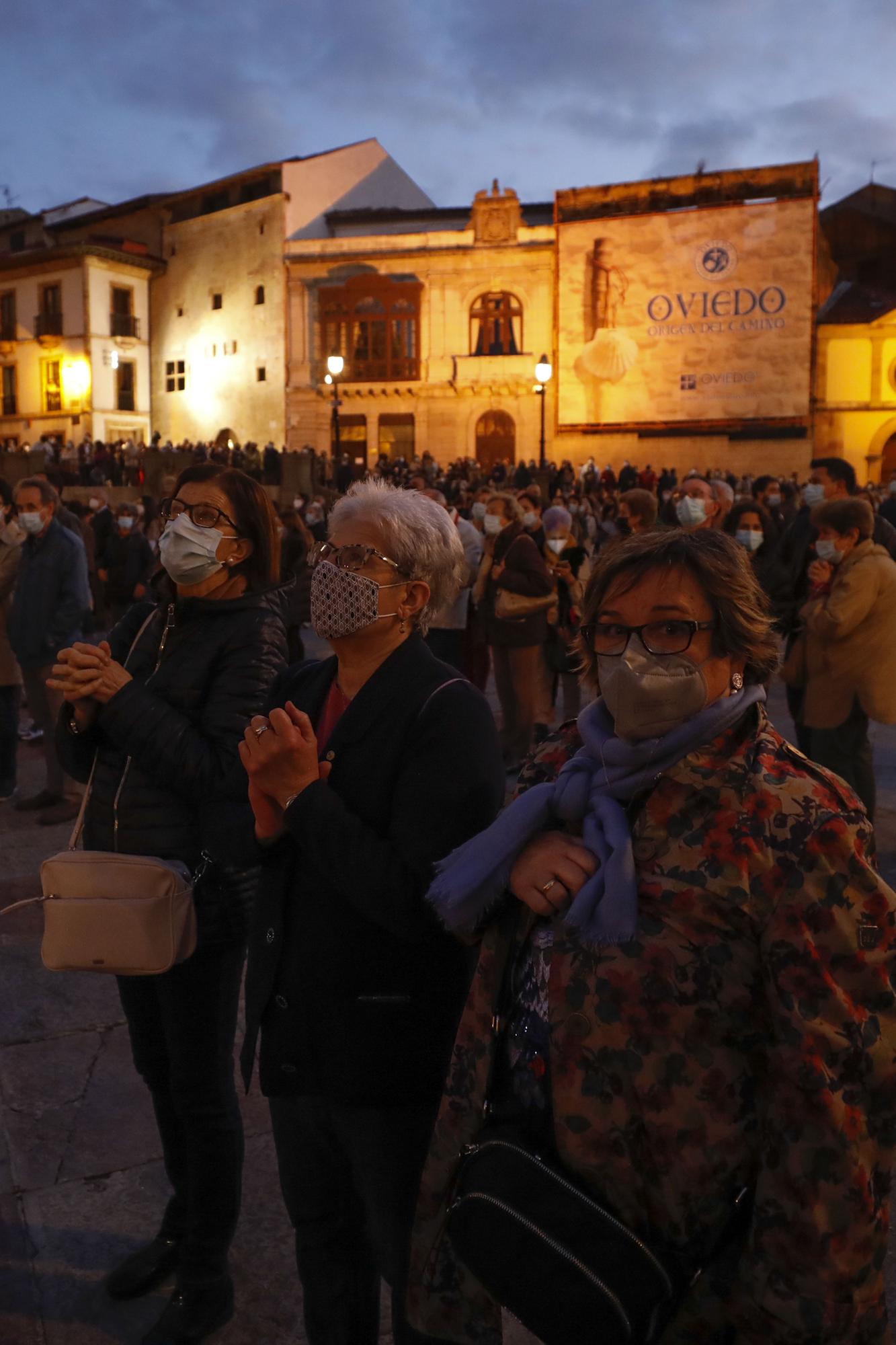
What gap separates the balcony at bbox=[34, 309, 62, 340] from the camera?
40750 millimetres

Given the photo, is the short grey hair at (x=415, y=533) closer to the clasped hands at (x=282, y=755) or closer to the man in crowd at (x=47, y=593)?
the clasped hands at (x=282, y=755)

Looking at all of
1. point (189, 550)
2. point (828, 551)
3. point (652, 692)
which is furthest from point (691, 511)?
point (652, 692)

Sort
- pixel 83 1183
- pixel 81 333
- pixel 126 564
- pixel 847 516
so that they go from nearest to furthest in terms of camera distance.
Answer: pixel 83 1183
pixel 847 516
pixel 126 564
pixel 81 333

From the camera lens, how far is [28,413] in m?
41.9

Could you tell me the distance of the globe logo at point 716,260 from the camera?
32.1 metres

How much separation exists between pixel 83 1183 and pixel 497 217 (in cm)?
3509

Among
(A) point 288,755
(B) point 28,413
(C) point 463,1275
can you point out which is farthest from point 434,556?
(B) point 28,413

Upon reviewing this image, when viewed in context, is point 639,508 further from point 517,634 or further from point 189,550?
point 189,550

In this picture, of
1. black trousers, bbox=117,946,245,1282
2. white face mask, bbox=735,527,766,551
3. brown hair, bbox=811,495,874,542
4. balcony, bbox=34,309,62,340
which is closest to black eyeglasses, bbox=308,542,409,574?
black trousers, bbox=117,946,245,1282

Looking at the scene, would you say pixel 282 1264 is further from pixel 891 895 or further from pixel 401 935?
pixel 891 895

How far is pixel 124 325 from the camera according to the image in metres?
41.6

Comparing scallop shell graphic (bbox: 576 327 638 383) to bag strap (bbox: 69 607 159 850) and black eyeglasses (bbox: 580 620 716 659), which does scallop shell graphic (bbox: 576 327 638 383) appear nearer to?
bag strap (bbox: 69 607 159 850)

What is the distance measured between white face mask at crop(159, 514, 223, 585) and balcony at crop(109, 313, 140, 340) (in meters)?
41.9

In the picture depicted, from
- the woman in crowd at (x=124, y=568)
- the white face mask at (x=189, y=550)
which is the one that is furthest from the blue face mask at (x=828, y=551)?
the woman in crowd at (x=124, y=568)
